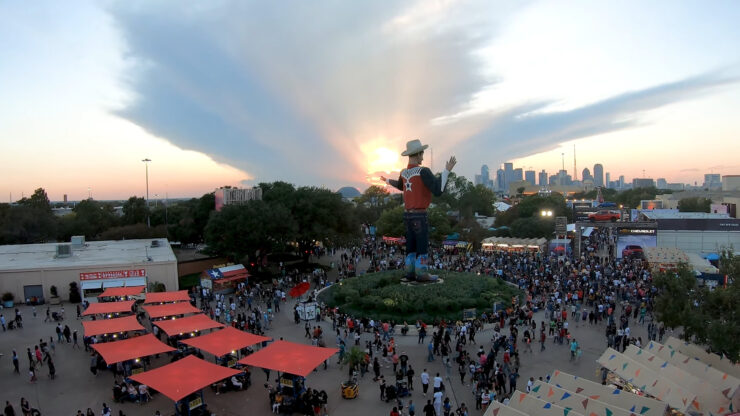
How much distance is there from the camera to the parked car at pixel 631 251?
39.0 m

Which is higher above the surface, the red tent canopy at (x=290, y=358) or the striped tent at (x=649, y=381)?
the red tent canopy at (x=290, y=358)

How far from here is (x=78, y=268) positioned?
97.1 ft

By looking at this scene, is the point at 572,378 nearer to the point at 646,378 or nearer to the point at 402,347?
the point at 646,378

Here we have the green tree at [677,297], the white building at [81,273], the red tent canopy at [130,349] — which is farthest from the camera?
the white building at [81,273]

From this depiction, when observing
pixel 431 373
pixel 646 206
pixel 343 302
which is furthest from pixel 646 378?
pixel 646 206

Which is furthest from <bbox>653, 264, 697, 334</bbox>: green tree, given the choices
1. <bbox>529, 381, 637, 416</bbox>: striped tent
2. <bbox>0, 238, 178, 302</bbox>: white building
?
<bbox>0, 238, 178, 302</bbox>: white building

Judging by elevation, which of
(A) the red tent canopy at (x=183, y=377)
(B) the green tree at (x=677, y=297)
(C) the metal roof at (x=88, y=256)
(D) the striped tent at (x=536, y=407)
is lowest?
(D) the striped tent at (x=536, y=407)

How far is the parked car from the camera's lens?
38956mm

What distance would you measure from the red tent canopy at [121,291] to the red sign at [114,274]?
186 centimetres

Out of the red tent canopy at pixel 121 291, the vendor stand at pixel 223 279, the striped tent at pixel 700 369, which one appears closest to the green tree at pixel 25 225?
the red tent canopy at pixel 121 291

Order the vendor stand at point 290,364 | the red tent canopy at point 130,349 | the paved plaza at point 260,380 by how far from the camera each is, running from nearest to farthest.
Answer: the vendor stand at point 290,364
the paved plaza at point 260,380
the red tent canopy at point 130,349

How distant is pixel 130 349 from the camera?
647 inches

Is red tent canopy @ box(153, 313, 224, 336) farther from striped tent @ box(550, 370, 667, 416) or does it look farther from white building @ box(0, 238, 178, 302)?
striped tent @ box(550, 370, 667, 416)

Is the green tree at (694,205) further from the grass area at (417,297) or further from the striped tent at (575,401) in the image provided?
the striped tent at (575,401)
